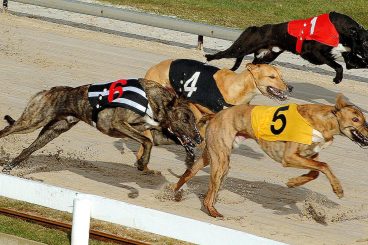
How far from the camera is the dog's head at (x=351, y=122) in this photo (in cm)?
876

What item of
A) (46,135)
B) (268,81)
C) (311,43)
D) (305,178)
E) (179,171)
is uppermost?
(268,81)

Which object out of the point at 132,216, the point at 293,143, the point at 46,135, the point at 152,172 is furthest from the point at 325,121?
the point at 46,135

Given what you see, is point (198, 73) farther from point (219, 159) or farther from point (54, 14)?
point (54, 14)

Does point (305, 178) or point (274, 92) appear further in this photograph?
point (274, 92)

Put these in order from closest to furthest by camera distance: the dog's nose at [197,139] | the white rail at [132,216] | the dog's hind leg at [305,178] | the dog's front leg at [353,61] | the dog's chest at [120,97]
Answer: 1. the white rail at [132,216]
2. the dog's hind leg at [305,178]
3. the dog's chest at [120,97]
4. the dog's nose at [197,139]
5. the dog's front leg at [353,61]

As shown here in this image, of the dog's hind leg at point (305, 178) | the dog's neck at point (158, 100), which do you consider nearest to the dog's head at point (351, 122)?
the dog's hind leg at point (305, 178)

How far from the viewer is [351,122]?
8789 millimetres

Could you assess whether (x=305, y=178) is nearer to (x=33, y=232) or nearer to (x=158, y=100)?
(x=158, y=100)

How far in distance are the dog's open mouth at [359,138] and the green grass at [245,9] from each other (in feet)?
39.0

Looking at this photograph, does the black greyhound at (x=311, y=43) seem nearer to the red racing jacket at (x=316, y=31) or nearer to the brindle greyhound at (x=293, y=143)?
the red racing jacket at (x=316, y=31)

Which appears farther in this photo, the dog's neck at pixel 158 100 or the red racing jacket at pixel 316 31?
the red racing jacket at pixel 316 31

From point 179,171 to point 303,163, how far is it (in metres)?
2.48

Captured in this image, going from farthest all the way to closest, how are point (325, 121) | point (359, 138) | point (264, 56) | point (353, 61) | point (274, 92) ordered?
point (264, 56) → point (353, 61) → point (274, 92) → point (325, 121) → point (359, 138)

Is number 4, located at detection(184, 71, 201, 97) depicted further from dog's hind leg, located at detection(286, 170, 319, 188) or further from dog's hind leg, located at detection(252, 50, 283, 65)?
dog's hind leg, located at detection(252, 50, 283, 65)
